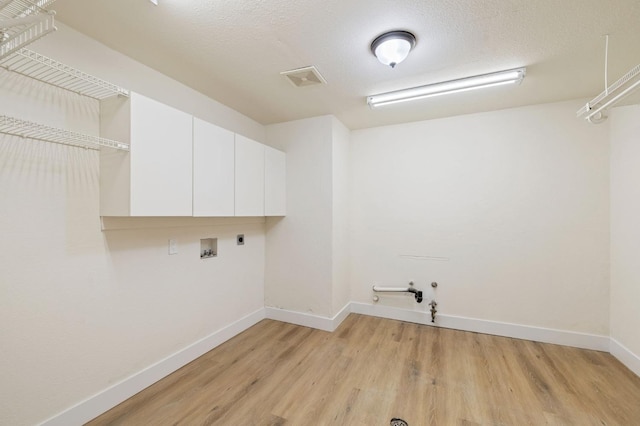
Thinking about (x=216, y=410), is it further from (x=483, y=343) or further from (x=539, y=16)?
(x=539, y=16)

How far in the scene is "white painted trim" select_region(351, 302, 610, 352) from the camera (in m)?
2.64

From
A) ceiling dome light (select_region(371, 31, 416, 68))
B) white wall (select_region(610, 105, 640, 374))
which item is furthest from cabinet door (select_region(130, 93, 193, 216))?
white wall (select_region(610, 105, 640, 374))

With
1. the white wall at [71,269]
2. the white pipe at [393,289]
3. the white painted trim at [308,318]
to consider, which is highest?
the white wall at [71,269]

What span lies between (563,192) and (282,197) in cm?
305

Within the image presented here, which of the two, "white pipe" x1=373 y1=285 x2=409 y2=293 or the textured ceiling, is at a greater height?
the textured ceiling

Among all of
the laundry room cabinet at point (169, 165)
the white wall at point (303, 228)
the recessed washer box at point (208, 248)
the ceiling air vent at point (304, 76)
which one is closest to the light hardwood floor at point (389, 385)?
the white wall at point (303, 228)

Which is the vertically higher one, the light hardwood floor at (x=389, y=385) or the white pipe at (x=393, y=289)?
the white pipe at (x=393, y=289)

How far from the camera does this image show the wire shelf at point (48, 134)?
54.2 inches

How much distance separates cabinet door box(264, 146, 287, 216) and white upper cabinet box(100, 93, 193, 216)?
1.12 meters

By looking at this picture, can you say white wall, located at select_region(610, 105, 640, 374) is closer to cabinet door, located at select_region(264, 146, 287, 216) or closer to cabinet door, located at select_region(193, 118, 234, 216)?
cabinet door, located at select_region(264, 146, 287, 216)

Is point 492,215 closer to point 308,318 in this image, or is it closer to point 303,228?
point 303,228

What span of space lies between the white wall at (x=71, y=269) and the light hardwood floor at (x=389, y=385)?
1.26ft

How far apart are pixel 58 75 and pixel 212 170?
1072mm

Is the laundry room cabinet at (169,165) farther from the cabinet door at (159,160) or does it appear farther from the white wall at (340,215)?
the white wall at (340,215)
